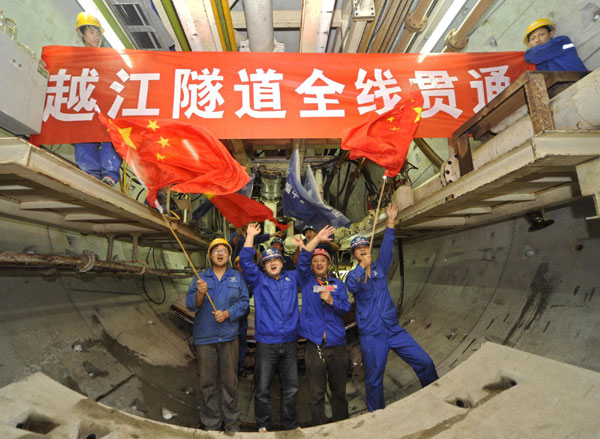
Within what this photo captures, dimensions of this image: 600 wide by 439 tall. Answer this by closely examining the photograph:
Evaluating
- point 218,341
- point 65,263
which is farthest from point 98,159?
point 218,341

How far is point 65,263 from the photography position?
9.41ft

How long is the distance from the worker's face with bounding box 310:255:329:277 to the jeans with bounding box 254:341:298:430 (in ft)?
2.52

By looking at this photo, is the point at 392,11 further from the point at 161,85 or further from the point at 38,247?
the point at 38,247

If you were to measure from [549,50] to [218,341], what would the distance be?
4.27m

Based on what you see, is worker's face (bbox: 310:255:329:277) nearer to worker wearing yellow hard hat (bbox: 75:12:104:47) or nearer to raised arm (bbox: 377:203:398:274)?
raised arm (bbox: 377:203:398:274)

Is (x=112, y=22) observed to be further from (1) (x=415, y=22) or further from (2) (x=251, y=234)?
(1) (x=415, y=22)

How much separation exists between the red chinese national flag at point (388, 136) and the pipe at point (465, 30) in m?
1.62

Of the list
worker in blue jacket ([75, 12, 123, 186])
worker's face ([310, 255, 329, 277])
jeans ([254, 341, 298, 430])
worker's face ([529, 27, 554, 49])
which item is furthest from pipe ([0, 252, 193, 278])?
worker's face ([529, 27, 554, 49])

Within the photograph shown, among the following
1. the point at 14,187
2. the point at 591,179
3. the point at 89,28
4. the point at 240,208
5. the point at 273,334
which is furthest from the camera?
the point at 240,208

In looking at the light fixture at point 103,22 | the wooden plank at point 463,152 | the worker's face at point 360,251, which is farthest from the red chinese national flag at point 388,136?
the light fixture at point 103,22

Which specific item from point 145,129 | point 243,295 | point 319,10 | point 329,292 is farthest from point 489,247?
point 145,129

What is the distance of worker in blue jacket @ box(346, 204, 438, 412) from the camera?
10.4 ft

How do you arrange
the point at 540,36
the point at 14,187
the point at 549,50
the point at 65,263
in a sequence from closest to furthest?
1. the point at 14,187
2. the point at 65,263
3. the point at 549,50
4. the point at 540,36

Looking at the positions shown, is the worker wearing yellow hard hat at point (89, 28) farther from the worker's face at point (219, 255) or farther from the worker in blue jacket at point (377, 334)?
the worker in blue jacket at point (377, 334)
